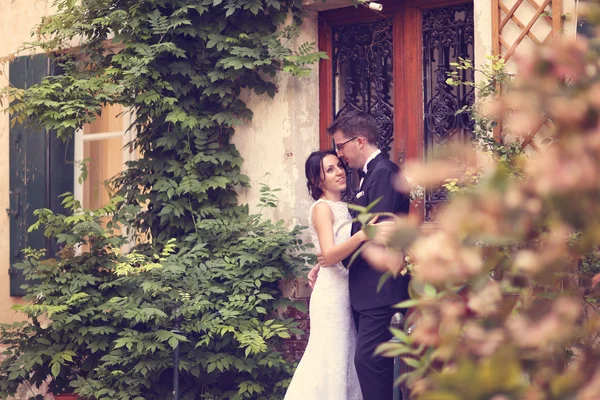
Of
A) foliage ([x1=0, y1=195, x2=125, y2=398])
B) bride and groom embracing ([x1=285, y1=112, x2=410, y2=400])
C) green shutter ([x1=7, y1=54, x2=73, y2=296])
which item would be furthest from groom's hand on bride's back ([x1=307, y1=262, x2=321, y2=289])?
green shutter ([x1=7, y1=54, x2=73, y2=296])

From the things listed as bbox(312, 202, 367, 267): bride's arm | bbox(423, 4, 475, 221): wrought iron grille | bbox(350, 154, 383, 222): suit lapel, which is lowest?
bbox(312, 202, 367, 267): bride's arm

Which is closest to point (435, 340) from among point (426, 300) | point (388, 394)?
point (426, 300)

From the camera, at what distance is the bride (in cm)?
523

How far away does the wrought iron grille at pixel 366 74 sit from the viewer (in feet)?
21.0

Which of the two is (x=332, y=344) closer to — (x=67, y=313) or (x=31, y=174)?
(x=67, y=313)

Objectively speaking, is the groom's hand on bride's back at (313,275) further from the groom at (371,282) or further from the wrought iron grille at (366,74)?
the wrought iron grille at (366,74)

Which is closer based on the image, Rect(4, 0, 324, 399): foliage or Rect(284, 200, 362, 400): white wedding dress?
Rect(284, 200, 362, 400): white wedding dress

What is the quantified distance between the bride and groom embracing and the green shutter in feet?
11.7

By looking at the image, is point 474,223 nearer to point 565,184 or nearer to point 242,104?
point 565,184

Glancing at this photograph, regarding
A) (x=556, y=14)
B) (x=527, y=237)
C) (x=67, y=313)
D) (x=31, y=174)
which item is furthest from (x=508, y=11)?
(x=31, y=174)

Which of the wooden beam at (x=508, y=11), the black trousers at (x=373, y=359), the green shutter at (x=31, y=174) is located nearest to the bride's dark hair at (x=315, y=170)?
the black trousers at (x=373, y=359)

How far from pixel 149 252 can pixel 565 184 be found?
5.94 metres

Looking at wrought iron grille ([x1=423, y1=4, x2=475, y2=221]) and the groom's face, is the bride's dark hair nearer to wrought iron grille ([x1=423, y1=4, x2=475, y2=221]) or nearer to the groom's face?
the groom's face

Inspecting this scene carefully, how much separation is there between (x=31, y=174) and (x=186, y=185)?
2235mm
